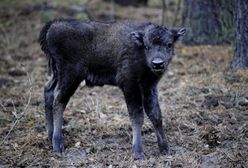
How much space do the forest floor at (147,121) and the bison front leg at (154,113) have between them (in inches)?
7.3

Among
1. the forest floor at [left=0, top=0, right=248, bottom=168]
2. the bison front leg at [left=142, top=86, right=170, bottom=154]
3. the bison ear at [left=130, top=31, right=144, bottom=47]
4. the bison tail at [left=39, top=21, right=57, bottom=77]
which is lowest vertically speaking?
the forest floor at [left=0, top=0, right=248, bottom=168]

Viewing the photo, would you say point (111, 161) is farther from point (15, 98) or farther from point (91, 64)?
point (15, 98)

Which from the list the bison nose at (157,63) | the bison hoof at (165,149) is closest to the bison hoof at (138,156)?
the bison hoof at (165,149)

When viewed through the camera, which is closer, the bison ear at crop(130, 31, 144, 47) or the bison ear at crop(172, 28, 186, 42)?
the bison ear at crop(130, 31, 144, 47)

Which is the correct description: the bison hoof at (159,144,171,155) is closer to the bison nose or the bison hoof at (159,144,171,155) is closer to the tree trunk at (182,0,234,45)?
the bison nose

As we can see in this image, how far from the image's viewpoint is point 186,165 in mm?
7125

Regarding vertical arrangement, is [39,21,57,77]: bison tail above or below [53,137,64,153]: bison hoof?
above

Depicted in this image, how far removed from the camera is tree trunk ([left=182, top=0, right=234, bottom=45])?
12773 millimetres

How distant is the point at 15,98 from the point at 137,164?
433cm

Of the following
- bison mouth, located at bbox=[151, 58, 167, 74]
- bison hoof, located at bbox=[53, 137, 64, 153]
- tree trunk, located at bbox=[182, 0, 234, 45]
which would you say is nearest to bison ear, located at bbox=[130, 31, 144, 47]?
bison mouth, located at bbox=[151, 58, 167, 74]

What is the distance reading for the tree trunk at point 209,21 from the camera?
41.9 feet

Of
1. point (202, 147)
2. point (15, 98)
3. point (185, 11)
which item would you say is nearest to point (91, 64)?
point (202, 147)

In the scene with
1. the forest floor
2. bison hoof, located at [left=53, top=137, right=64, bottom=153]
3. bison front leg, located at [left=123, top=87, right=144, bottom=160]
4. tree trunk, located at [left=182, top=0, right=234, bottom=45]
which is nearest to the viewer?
the forest floor

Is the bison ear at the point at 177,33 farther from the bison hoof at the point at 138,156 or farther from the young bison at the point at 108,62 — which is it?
the bison hoof at the point at 138,156
